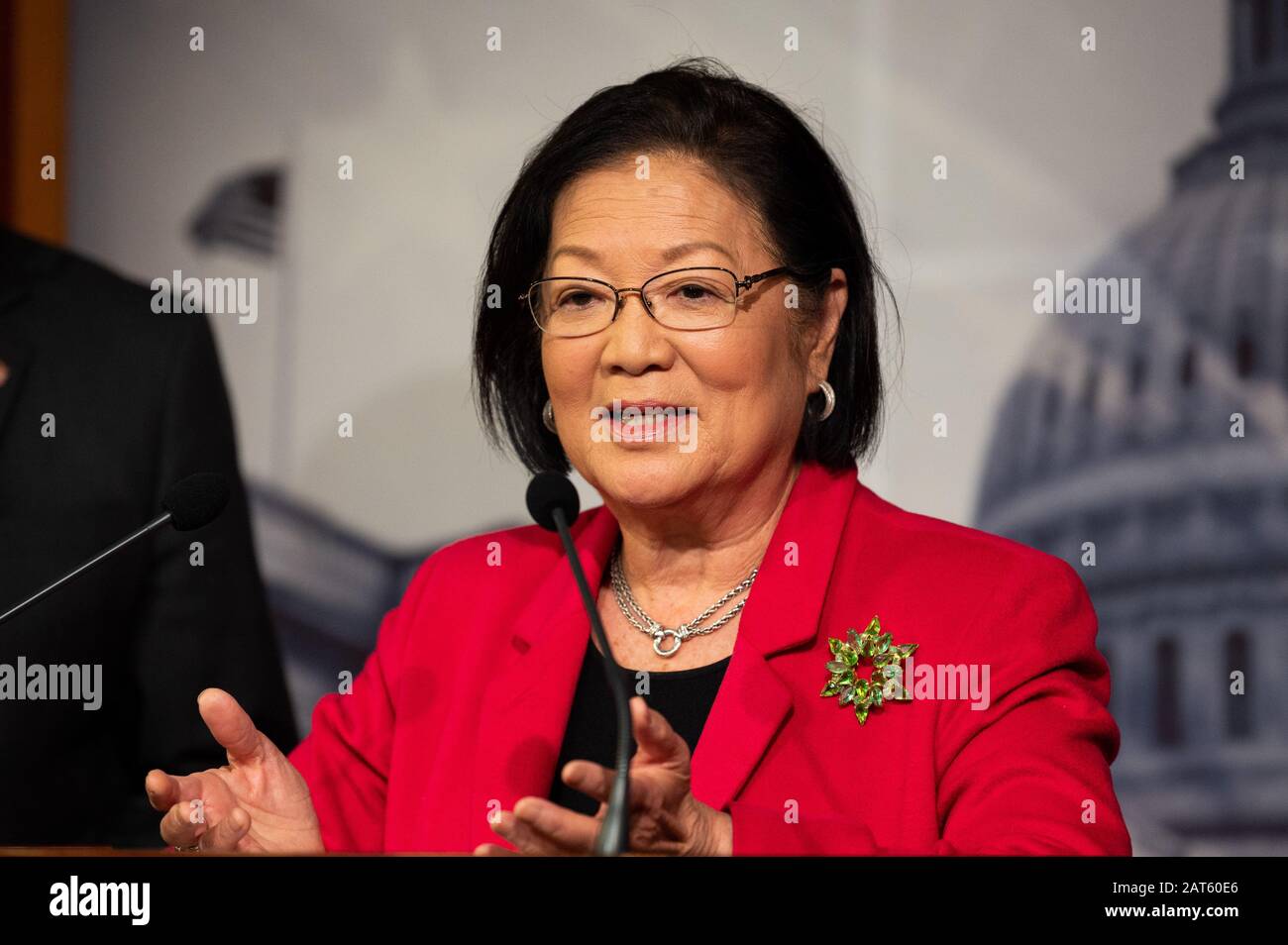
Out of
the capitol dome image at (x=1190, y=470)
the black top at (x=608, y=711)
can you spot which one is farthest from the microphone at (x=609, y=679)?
the capitol dome image at (x=1190, y=470)

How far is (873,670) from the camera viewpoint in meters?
1.78

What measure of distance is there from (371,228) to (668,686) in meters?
1.67

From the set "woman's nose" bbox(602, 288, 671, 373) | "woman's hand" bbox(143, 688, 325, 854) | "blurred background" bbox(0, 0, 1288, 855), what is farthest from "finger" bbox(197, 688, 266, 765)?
"blurred background" bbox(0, 0, 1288, 855)

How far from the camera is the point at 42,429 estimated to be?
2352 mm

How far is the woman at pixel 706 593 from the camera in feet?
5.50

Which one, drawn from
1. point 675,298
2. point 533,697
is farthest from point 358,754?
point 675,298

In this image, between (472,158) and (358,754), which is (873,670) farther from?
(472,158)

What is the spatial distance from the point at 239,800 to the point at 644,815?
0.60 m

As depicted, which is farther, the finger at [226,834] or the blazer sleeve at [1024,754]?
the finger at [226,834]

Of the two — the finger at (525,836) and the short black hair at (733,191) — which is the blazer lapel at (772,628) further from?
the finger at (525,836)

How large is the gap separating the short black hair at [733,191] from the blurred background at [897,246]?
0.68 m

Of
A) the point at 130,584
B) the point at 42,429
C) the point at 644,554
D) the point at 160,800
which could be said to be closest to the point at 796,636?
the point at 644,554

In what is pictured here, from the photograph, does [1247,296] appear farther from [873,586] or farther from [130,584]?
[130,584]
